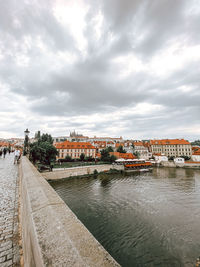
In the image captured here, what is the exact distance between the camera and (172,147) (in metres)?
68.8

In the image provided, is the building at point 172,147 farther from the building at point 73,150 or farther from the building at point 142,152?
the building at point 73,150

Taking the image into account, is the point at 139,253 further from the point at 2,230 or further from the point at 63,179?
the point at 63,179

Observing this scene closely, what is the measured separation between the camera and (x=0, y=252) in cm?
259

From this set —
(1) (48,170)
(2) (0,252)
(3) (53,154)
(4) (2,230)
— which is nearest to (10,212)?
(4) (2,230)

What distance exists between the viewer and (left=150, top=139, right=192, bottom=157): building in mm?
64875

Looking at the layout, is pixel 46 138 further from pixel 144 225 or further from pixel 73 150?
pixel 144 225

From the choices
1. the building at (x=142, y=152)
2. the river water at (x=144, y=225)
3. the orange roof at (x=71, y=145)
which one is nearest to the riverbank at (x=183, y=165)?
the building at (x=142, y=152)

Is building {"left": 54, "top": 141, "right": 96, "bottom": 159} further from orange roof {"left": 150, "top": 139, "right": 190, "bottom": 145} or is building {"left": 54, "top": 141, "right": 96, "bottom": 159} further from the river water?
orange roof {"left": 150, "top": 139, "right": 190, "bottom": 145}

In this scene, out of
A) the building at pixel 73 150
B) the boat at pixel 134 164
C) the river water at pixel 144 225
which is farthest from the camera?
the building at pixel 73 150

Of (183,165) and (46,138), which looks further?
(46,138)

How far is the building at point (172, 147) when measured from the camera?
64875 millimetres

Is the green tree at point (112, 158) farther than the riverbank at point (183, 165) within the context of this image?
No

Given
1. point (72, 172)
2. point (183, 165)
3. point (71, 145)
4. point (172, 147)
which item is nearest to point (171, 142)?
point (172, 147)

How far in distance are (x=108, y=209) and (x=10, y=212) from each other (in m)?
11.9
